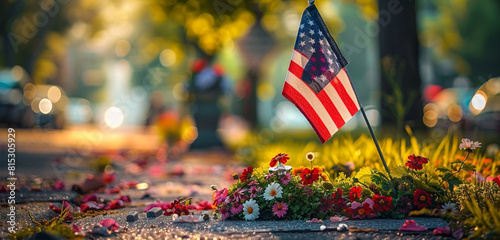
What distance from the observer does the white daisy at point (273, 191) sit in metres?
5.42

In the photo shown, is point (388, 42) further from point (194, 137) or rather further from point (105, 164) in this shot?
point (194, 137)

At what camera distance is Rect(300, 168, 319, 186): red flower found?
217 inches

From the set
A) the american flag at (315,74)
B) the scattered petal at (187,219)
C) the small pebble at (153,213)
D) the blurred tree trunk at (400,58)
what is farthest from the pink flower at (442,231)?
the blurred tree trunk at (400,58)

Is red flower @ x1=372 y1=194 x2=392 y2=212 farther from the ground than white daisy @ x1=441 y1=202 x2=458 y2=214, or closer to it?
farther from the ground

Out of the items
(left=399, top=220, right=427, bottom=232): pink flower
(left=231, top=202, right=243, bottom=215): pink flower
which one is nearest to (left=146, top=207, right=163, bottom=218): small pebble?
(left=231, top=202, right=243, bottom=215): pink flower

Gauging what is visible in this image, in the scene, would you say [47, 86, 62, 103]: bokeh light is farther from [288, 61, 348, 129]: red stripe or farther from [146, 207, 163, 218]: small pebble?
[288, 61, 348, 129]: red stripe

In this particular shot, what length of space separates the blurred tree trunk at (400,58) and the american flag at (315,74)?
4.27 meters

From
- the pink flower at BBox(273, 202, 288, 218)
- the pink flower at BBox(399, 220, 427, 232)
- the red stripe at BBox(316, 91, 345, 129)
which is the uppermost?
the red stripe at BBox(316, 91, 345, 129)

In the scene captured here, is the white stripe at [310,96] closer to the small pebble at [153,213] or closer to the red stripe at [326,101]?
the red stripe at [326,101]

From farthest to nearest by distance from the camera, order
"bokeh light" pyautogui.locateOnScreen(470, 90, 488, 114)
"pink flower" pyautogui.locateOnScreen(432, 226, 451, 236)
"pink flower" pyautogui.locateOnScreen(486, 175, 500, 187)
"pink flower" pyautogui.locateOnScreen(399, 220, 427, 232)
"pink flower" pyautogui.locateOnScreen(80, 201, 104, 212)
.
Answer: "bokeh light" pyautogui.locateOnScreen(470, 90, 488, 114), "pink flower" pyautogui.locateOnScreen(80, 201, 104, 212), "pink flower" pyautogui.locateOnScreen(486, 175, 500, 187), "pink flower" pyautogui.locateOnScreen(399, 220, 427, 232), "pink flower" pyautogui.locateOnScreen(432, 226, 451, 236)

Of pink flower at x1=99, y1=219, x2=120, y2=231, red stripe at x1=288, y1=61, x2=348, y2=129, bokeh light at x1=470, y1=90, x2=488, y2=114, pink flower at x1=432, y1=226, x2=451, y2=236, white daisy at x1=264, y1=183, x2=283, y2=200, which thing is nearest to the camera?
pink flower at x1=432, y1=226, x2=451, y2=236

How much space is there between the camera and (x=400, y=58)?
991 centimetres

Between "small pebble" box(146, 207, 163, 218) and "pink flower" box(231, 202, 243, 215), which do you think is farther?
"small pebble" box(146, 207, 163, 218)

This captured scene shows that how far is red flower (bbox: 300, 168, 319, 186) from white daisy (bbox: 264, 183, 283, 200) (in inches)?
9.0
